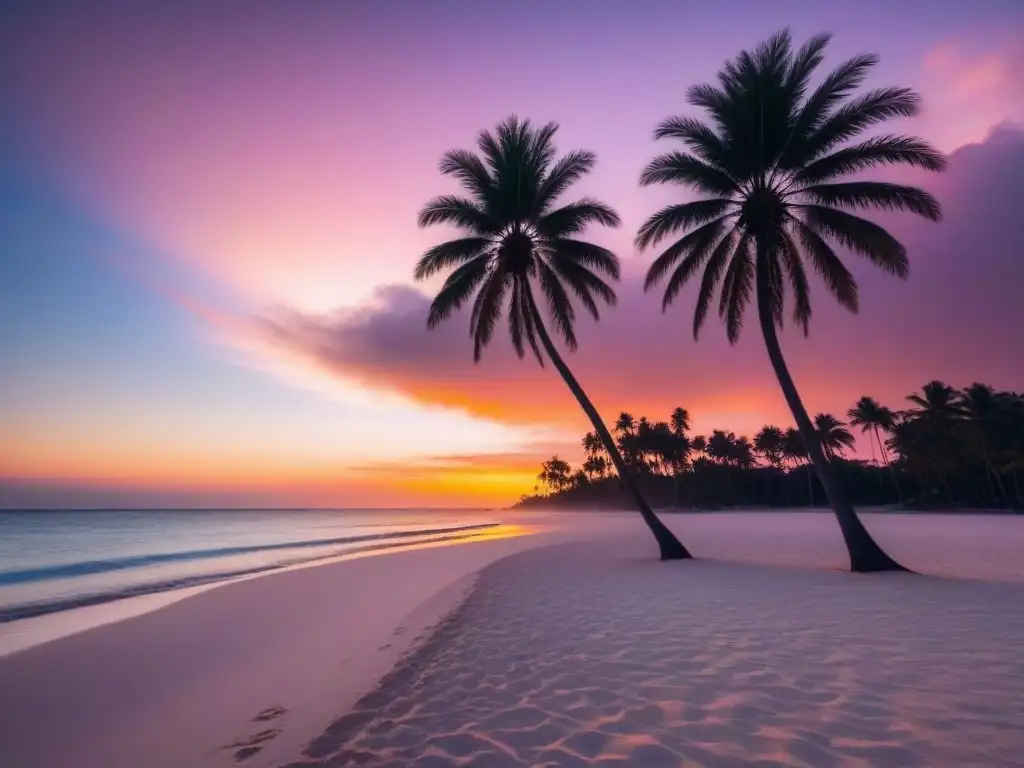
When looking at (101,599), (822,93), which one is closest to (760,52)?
(822,93)

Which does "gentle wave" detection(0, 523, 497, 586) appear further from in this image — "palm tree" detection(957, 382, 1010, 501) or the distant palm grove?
"palm tree" detection(957, 382, 1010, 501)

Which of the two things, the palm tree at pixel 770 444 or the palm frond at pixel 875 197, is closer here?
the palm frond at pixel 875 197

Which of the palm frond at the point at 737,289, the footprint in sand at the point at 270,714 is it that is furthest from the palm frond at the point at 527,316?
the footprint in sand at the point at 270,714

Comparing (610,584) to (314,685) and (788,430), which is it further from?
(788,430)

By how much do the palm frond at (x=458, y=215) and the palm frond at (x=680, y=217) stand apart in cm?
567

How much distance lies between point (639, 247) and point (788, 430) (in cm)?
8743

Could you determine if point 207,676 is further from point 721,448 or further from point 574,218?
point 721,448

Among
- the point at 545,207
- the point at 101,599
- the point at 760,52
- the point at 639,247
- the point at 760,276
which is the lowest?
the point at 101,599

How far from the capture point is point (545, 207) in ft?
61.8

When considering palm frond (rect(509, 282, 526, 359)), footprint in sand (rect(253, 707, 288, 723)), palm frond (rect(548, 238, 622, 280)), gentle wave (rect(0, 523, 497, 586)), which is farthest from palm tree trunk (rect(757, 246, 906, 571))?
gentle wave (rect(0, 523, 497, 586))

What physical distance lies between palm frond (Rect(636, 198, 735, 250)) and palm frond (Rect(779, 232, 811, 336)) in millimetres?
2120

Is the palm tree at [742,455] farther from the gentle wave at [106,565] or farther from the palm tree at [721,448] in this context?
the gentle wave at [106,565]

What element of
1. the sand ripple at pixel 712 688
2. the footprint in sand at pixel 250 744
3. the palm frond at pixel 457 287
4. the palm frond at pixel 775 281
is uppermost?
the palm frond at pixel 457 287

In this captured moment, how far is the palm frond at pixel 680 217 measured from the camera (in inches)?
618
